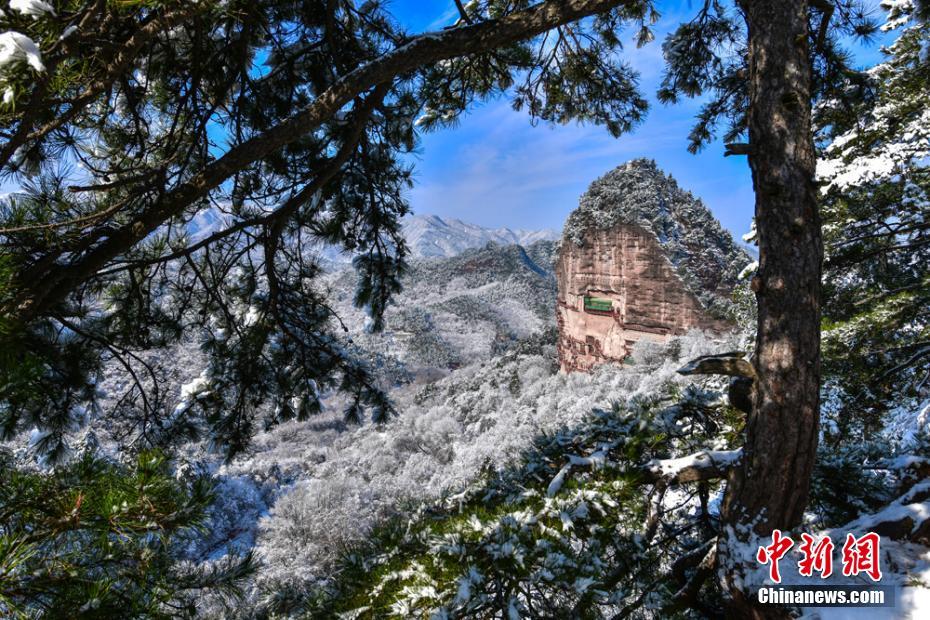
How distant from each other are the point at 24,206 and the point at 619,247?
918 inches

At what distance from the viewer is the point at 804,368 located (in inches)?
53.1

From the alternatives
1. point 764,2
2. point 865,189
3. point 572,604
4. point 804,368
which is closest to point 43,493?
point 572,604

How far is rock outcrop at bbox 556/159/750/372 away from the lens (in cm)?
2008

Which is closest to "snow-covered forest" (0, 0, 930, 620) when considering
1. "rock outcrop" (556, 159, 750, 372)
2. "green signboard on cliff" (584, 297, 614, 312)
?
"rock outcrop" (556, 159, 750, 372)

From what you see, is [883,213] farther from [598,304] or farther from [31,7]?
[598,304]

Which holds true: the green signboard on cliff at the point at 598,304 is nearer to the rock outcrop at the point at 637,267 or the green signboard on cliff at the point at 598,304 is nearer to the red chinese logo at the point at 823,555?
the rock outcrop at the point at 637,267

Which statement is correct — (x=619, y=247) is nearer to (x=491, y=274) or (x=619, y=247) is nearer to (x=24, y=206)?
(x=24, y=206)

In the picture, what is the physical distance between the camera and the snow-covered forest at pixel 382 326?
3.55 ft

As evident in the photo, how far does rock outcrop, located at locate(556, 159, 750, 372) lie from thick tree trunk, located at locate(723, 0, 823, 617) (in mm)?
20512

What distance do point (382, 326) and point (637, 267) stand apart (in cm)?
2042

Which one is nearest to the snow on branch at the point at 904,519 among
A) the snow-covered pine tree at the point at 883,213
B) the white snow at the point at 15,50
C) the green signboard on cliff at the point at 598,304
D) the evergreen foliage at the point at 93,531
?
the evergreen foliage at the point at 93,531

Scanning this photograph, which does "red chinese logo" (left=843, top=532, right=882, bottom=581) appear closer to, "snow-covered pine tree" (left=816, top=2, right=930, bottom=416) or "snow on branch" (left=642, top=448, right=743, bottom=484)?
"snow on branch" (left=642, top=448, right=743, bottom=484)

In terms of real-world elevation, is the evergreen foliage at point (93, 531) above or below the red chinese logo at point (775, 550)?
above

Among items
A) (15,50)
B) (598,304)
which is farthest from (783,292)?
(598,304)
